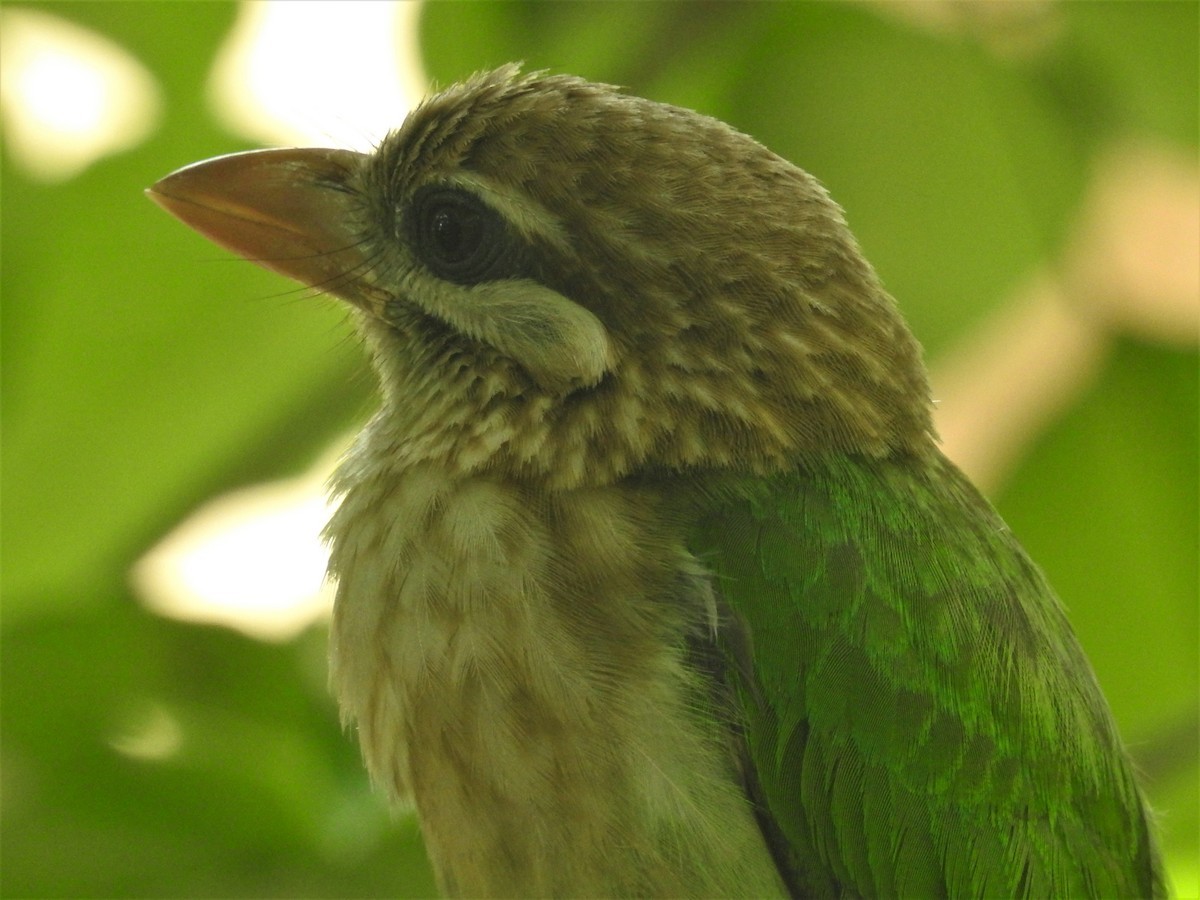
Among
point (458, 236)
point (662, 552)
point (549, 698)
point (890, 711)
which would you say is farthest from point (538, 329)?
point (890, 711)

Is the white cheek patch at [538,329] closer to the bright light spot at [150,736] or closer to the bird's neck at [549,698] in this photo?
the bird's neck at [549,698]

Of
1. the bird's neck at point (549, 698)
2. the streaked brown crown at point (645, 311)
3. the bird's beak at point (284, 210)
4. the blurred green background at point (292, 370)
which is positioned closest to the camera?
the bird's neck at point (549, 698)

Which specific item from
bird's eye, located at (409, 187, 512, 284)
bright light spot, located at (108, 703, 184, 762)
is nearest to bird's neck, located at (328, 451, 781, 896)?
bird's eye, located at (409, 187, 512, 284)

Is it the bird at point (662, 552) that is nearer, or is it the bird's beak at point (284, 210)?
the bird at point (662, 552)

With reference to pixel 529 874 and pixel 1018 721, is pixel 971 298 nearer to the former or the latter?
pixel 1018 721

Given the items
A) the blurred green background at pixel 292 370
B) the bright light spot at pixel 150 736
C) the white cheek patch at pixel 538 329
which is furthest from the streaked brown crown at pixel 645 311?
the bright light spot at pixel 150 736

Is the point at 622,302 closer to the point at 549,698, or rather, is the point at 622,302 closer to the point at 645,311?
the point at 645,311

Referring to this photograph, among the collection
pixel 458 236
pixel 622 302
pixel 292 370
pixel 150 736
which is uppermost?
pixel 622 302

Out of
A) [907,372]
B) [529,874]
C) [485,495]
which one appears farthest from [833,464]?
[529,874]
